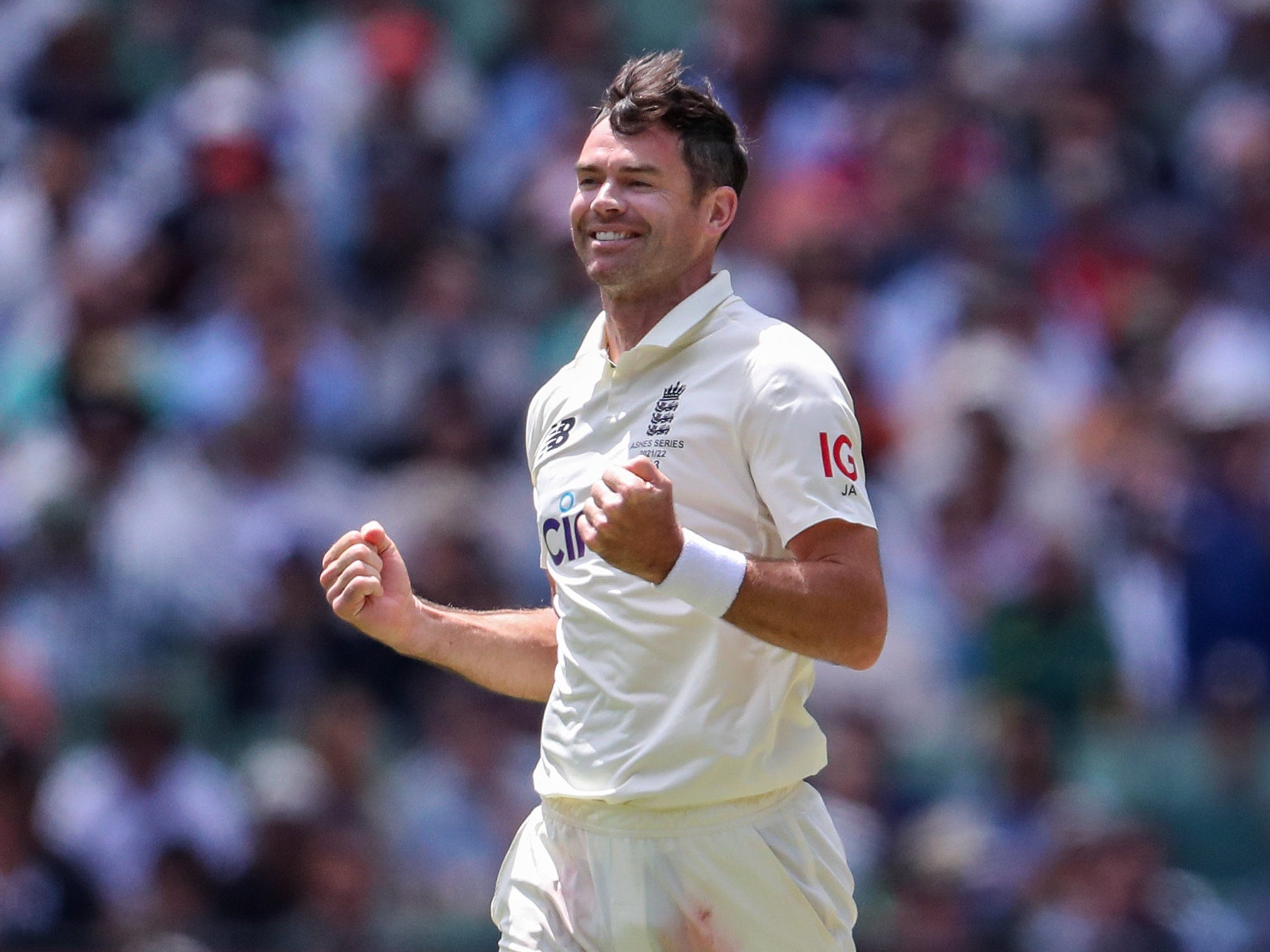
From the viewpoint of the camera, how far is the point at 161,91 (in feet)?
35.5

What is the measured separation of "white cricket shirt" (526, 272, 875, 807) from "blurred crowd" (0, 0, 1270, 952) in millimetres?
3444

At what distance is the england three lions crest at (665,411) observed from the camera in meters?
4.00

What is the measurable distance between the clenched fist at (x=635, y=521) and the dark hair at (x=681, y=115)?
900mm

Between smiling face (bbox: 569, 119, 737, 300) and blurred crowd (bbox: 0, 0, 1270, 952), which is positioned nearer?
smiling face (bbox: 569, 119, 737, 300)

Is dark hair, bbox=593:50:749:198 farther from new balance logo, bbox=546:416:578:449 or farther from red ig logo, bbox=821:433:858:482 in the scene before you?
red ig logo, bbox=821:433:858:482

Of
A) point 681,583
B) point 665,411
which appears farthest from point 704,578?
point 665,411

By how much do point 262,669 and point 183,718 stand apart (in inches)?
15.7

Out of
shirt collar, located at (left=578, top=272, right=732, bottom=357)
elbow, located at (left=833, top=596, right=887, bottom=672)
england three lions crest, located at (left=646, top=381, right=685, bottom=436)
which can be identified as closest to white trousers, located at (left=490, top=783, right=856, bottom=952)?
elbow, located at (left=833, top=596, right=887, bottom=672)

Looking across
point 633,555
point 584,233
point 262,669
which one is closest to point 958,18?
point 262,669

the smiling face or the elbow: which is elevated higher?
the smiling face

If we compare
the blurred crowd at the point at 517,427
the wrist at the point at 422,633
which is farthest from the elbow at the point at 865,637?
the blurred crowd at the point at 517,427

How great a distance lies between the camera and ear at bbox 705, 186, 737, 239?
4254 mm

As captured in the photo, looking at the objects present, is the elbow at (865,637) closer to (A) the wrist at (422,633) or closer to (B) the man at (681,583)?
(B) the man at (681,583)

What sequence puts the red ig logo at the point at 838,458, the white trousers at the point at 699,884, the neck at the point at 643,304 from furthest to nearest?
the neck at the point at 643,304 < the white trousers at the point at 699,884 < the red ig logo at the point at 838,458
